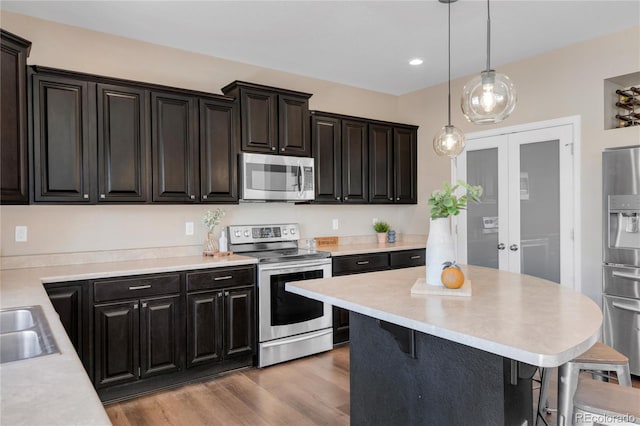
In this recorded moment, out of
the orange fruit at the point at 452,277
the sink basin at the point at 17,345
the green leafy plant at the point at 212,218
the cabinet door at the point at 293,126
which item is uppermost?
the cabinet door at the point at 293,126

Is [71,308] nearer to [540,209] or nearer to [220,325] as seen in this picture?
[220,325]

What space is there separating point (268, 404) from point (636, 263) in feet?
9.40

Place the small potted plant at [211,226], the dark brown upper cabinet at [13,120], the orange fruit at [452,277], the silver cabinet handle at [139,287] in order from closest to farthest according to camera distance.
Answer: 1. the orange fruit at [452,277]
2. the dark brown upper cabinet at [13,120]
3. the silver cabinet handle at [139,287]
4. the small potted plant at [211,226]

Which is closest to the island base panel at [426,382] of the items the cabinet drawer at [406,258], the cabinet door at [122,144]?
the cabinet door at [122,144]

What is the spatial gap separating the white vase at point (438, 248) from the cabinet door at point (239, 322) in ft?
5.93

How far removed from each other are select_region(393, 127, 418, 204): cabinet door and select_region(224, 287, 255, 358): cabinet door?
90.8 inches

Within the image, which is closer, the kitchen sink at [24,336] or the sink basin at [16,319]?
the kitchen sink at [24,336]

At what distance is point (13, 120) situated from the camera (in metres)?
2.57

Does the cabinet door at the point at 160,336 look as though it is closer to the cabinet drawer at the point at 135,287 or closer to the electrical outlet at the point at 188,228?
the cabinet drawer at the point at 135,287

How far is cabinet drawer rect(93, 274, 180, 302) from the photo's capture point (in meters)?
2.84

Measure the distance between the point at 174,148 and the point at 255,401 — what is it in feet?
6.73

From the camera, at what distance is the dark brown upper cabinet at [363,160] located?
4359mm

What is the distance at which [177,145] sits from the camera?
3400 millimetres

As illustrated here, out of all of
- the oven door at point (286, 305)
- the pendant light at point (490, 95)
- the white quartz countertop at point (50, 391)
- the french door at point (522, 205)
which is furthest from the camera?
the french door at point (522, 205)
